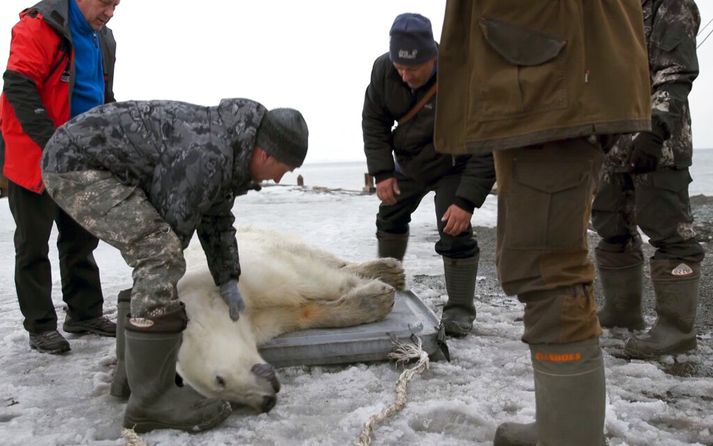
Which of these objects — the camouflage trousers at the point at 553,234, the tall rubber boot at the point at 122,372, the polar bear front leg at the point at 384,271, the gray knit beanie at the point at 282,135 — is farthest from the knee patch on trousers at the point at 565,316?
the polar bear front leg at the point at 384,271

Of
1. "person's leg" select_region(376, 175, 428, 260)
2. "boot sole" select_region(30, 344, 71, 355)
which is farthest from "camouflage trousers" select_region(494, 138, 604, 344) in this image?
"boot sole" select_region(30, 344, 71, 355)

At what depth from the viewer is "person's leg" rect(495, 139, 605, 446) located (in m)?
1.78

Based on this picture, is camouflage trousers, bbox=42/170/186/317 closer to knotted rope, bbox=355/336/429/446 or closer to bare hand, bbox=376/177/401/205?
knotted rope, bbox=355/336/429/446

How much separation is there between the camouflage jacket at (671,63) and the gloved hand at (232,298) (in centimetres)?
217

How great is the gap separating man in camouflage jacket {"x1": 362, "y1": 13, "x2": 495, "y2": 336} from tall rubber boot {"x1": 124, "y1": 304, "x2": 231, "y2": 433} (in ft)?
5.47

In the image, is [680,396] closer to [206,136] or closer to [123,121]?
[206,136]

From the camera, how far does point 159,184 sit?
2535 millimetres

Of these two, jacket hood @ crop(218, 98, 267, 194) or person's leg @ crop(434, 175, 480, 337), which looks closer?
jacket hood @ crop(218, 98, 267, 194)

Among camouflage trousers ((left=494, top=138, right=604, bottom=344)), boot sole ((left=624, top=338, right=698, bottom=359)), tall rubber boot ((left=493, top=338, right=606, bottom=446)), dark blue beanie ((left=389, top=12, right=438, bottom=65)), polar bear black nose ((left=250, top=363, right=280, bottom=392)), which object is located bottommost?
boot sole ((left=624, top=338, right=698, bottom=359))

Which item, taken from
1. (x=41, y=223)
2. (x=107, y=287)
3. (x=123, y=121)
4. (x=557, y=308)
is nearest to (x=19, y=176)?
(x=41, y=223)

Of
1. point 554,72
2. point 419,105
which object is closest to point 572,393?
point 554,72

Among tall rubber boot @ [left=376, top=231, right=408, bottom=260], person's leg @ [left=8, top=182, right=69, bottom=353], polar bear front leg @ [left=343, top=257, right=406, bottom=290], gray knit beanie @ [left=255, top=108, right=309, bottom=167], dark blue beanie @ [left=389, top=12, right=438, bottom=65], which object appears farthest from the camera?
tall rubber boot @ [left=376, top=231, right=408, bottom=260]

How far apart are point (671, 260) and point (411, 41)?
1844 millimetres

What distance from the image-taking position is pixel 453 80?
1.95 m
